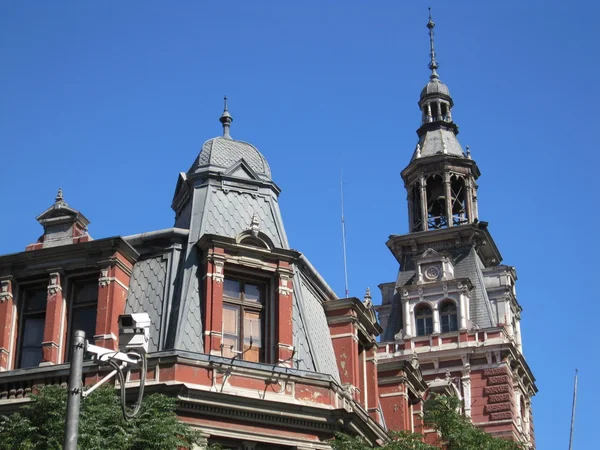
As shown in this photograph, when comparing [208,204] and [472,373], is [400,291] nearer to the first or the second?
[472,373]

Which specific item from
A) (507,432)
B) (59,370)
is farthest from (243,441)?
(507,432)

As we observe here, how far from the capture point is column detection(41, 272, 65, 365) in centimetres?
2860

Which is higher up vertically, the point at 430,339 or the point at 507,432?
the point at 430,339

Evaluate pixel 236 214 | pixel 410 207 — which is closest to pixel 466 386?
pixel 410 207

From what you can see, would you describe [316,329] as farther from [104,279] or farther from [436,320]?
[436,320]

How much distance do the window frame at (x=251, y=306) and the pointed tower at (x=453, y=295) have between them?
86.0 feet

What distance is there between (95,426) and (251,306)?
7.33m

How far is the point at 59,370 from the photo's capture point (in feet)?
91.1

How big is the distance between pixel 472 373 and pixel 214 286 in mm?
34783

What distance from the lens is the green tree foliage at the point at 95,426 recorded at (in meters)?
23.6

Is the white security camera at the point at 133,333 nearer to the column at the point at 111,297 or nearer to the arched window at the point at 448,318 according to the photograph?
the column at the point at 111,297

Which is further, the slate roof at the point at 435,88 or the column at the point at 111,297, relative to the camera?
the slate roof at the point at 435,88

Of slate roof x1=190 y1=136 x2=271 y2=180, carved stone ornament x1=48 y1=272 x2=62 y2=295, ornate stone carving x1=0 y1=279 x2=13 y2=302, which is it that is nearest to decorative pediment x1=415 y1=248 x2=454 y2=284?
slate roof x1=190 y1=136 x2=271 y2=180

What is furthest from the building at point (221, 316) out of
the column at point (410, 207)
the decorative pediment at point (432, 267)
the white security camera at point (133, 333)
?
the column at point (410, 207)
